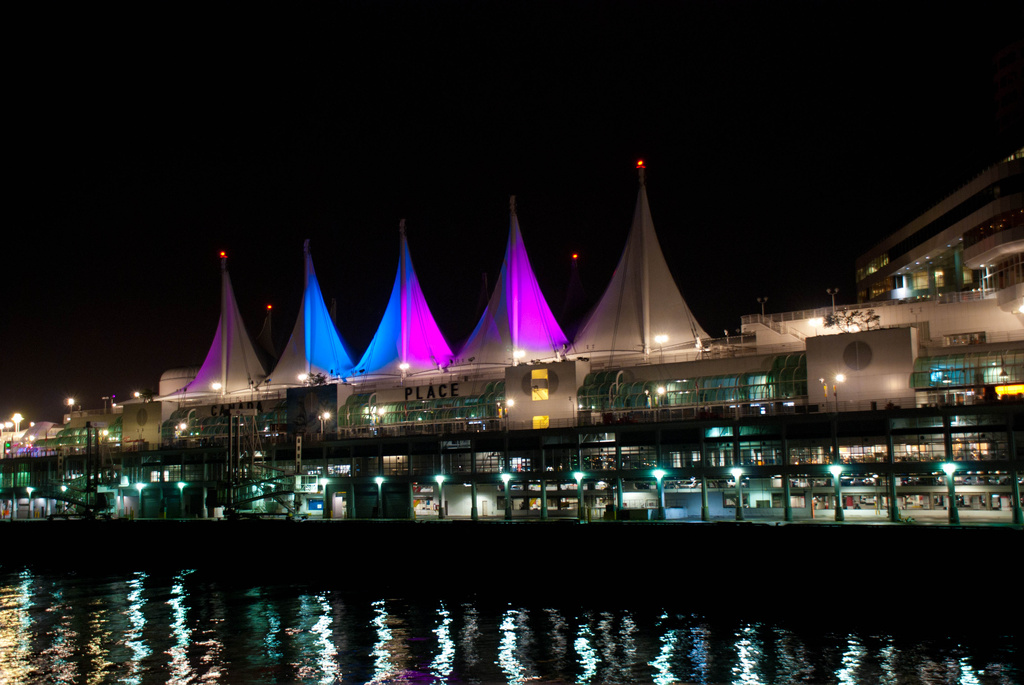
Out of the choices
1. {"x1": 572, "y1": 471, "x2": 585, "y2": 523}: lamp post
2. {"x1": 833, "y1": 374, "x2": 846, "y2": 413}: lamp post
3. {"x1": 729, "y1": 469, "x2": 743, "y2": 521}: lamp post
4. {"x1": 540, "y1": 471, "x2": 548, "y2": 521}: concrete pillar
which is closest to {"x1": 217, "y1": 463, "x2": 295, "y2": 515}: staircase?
{"x1": 540, "y1": 471, "x2": 548, "y2": 521}: concrete pillar

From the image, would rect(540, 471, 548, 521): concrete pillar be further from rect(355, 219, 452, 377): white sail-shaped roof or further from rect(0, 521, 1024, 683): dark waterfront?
rect(355, 219, 452, 377): white sail-shaped roof

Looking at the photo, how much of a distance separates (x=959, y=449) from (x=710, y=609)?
17.7m

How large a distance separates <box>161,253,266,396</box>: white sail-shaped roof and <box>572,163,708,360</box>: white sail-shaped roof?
1642 inches

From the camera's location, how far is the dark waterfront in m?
26.3

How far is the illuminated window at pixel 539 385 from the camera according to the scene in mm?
61281

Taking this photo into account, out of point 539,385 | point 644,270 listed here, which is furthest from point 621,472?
point 644,270

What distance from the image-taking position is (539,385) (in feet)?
201

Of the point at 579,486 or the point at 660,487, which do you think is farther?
the point at 579,486

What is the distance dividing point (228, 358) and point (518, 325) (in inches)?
1425

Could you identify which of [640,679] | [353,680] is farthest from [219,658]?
[640,679]

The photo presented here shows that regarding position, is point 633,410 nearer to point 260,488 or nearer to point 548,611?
point 548,611

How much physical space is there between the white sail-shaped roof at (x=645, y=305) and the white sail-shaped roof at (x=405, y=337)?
17.4 m

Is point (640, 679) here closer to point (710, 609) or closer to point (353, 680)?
point (353, 680)

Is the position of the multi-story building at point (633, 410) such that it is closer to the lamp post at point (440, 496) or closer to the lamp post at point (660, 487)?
the lamp post at point (660, 487)
